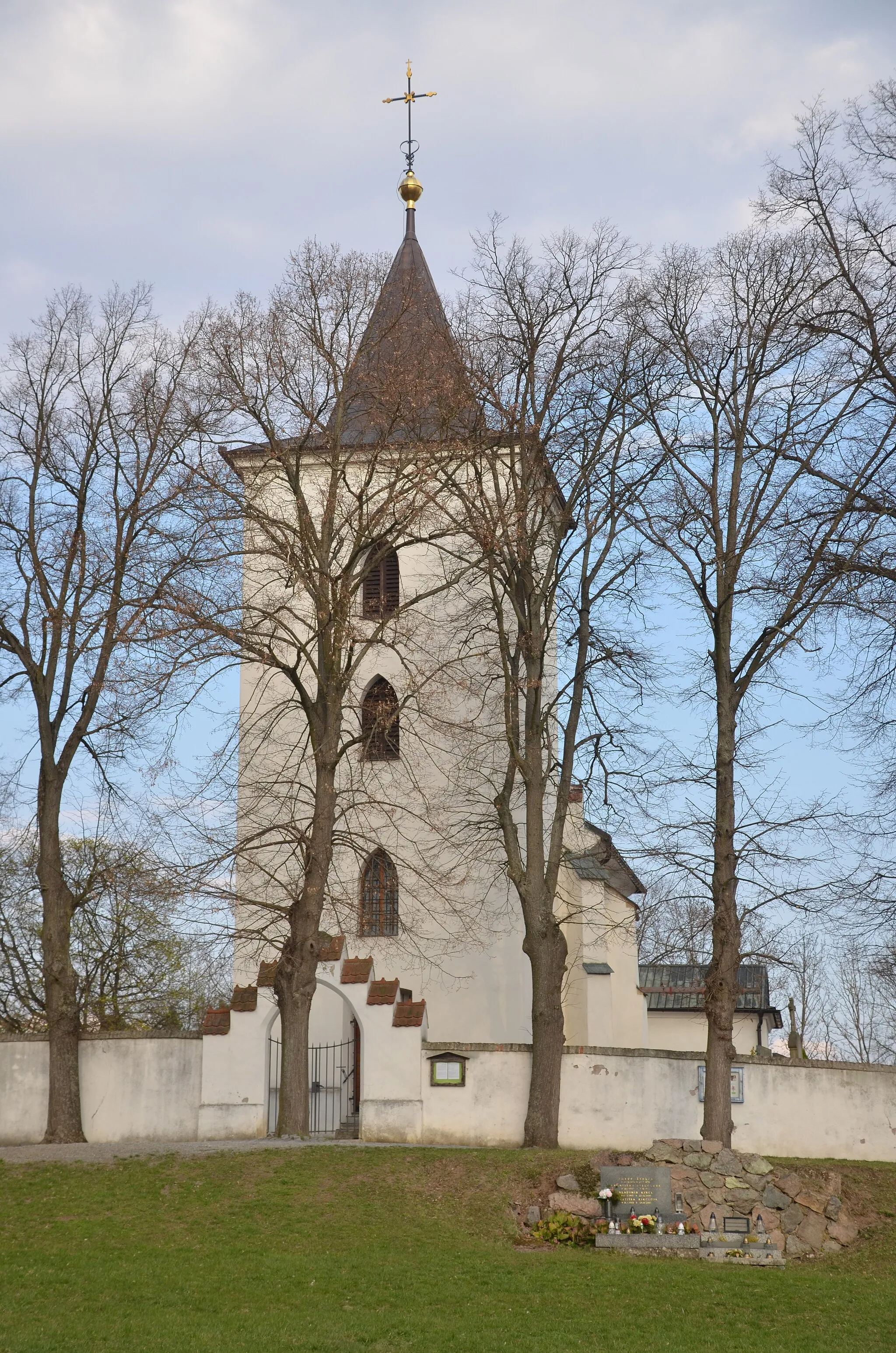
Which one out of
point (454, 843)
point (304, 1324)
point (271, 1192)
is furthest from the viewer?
point (454, 843)

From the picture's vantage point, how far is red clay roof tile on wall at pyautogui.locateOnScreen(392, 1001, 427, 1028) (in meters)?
19.9

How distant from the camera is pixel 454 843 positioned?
2277 centimetres

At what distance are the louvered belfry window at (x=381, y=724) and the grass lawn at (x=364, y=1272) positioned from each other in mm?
8184

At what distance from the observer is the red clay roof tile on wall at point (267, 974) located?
20.1 meters

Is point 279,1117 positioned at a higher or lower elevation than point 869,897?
lower

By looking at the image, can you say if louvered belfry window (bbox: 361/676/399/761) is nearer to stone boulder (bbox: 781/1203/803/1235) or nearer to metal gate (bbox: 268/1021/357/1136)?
metal gate (bbox: 268/1021/357/1136)

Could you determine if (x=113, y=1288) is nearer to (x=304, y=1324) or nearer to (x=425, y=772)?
(x=304, y=1324)

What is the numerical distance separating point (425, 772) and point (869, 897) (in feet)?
30.2

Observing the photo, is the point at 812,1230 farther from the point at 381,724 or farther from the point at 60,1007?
the point at 60,1007

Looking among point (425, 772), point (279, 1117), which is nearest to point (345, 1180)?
point (279, 1117)

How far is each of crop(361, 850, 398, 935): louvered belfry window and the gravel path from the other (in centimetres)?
541

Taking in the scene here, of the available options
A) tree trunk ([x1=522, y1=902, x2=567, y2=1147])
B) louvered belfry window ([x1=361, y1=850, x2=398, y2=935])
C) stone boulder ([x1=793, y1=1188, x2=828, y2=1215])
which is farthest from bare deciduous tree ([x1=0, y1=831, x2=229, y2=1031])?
stone boulder ([x1=793, y1=1188, x2=828, y2=1215])

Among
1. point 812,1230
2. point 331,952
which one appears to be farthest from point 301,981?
point 812,1230

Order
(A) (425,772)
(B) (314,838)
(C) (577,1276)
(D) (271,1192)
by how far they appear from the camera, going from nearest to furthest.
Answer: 1. (C) (577,1276)
2. (D) (271,1192)
3. (B) (314,838)
4. (A) (425,772)
